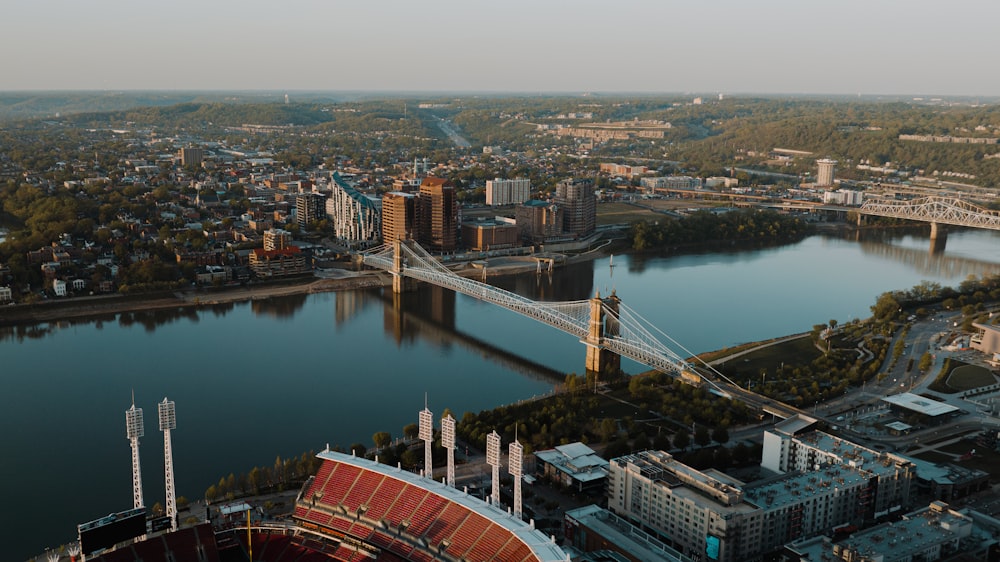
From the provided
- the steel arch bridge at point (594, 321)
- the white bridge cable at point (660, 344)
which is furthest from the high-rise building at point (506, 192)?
the white bridge cable at point (660, 344)

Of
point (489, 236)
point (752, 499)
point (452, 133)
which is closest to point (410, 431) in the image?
point (752, 499)

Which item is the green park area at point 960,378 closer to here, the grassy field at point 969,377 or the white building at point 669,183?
the grassy field at point 969,377

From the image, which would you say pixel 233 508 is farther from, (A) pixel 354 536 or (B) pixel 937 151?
(B) pixel 937 151

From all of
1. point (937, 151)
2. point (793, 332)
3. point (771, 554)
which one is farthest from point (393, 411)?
point (937, 151)

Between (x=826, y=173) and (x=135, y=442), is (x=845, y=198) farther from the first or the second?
(x=135, y=442)

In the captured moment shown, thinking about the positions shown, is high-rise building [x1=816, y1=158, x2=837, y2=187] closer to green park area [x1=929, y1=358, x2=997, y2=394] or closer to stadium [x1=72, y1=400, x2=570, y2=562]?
green park area [x1=929, y1=358, x2=997, y2=394]
